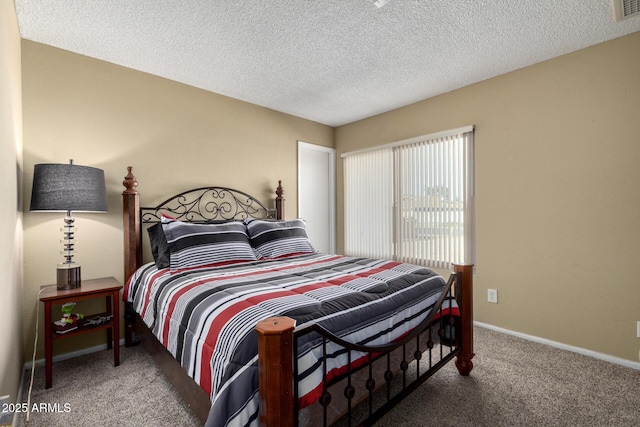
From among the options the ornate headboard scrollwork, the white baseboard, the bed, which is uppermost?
the ornate headboard scrollwork

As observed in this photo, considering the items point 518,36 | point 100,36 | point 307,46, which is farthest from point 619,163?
point 100,36

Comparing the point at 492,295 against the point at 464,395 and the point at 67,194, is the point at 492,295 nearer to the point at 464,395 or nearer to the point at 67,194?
the point at 464,395

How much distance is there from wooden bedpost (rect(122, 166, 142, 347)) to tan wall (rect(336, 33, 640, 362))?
321cm

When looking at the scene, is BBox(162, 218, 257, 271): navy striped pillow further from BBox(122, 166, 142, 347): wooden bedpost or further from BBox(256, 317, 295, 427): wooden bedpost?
BBox(256, 317, 295, 427): wooden bedpost

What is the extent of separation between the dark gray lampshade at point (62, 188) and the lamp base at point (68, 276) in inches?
18.4

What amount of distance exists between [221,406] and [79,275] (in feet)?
6.22

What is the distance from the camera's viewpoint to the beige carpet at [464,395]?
168 centimetres

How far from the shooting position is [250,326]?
4.03 feet

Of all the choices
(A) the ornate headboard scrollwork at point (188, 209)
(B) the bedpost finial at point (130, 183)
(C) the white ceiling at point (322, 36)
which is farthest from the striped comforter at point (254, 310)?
(C) the white ceiling at point (322, 36)

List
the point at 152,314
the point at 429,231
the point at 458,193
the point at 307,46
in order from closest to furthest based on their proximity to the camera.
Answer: the point at 152,314, the point at 307,46, the point at 458,193, the point at 429,231

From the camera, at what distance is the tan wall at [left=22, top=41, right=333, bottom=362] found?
7.63ft

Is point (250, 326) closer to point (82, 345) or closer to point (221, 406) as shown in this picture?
point (221, 406)

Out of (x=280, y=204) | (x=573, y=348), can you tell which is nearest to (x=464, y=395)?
(x=573, y=348)

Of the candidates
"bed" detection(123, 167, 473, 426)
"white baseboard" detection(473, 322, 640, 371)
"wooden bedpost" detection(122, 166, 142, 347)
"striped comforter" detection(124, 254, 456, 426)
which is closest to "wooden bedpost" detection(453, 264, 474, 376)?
"bed" detection(123, 167, 473, 426)
